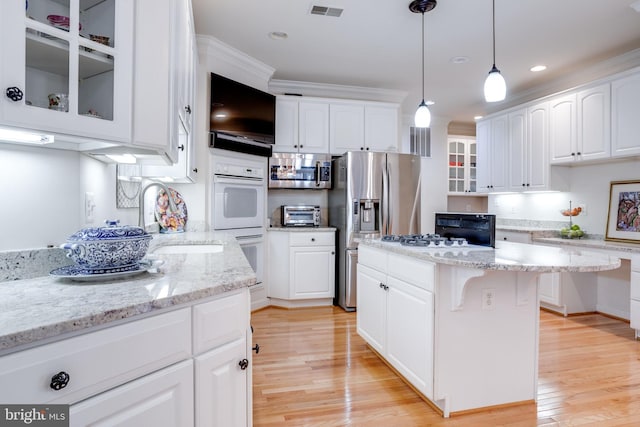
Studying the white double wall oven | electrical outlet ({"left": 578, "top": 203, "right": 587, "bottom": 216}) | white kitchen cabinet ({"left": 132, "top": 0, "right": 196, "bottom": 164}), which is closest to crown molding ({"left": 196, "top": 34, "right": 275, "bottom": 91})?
the white double wall oven

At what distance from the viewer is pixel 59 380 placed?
0.70 m

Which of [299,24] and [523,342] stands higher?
[299,24]

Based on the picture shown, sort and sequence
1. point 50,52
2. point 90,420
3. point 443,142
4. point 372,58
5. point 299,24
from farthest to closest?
point 443,142 < point 372,58 < point 299,24 < point 50,52 < point 90,420

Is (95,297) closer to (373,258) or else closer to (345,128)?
(373,258)

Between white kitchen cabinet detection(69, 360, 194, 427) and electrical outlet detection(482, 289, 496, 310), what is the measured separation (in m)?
1.63

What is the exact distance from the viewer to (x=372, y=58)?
12.3 ft

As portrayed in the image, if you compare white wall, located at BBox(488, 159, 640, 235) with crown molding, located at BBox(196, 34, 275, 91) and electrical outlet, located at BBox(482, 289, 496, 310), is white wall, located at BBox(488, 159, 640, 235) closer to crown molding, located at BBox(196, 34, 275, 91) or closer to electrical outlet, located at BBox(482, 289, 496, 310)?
electrical outlet, located at BBox(482, 289, 496, 310)

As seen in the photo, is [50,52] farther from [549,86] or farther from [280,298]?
[549,86]

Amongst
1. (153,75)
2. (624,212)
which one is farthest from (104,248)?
(624,212)

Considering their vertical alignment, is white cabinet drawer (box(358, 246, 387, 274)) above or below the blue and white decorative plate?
below

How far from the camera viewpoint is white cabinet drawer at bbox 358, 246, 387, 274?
254 cm

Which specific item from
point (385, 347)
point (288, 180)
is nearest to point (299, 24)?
point (288, 180)

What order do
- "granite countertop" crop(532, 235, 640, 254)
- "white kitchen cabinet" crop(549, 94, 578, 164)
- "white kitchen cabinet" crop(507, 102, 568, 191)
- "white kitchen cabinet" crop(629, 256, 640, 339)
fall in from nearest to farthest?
"white kitchen cabinet" crop(629, 256, 640, 339) → "granite countertop" crop(532, 235, 640, 254) → "white kitchen cabinet" crop(549, 94, 578, 164) → "white kitchen cabinet" crop(507, 102, 568, 191)

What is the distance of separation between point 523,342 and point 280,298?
2.63 m
